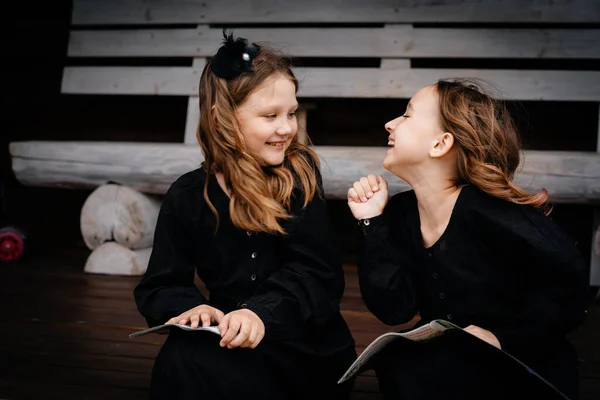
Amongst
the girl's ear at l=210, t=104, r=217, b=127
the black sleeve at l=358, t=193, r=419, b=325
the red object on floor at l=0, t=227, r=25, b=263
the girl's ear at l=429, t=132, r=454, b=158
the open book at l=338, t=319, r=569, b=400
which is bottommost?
the red object on floor at l=0, t=227, r=25, b=263

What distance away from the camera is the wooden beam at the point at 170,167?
3.19 m

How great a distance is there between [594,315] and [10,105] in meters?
3.86

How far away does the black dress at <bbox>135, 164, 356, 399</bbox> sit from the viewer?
5.58ft

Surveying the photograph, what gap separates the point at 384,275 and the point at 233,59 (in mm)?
659

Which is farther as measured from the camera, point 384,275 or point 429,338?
point 384,275

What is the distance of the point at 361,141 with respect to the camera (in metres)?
A: 4.32

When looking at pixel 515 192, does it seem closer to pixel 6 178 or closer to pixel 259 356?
pixel 259 356

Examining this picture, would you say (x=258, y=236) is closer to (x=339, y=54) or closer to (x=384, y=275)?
(x=384, y=275)

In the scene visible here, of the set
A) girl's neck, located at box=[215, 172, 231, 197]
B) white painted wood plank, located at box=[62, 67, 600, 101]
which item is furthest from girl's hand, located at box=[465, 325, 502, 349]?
white painted wood plank, located at box=[62, 67, 600, 101]

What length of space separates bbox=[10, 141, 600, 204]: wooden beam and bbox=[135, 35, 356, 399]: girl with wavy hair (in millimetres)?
1394

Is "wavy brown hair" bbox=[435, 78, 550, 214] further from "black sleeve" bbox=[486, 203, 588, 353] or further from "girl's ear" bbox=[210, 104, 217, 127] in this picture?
"girl's ear" bbox=[210, 104, 217, 127]

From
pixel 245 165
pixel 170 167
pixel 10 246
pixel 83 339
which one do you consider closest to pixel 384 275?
pixel 245 165

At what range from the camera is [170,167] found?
3.47m

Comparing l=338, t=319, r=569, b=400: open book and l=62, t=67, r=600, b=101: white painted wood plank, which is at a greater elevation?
l=62, t=67, r=600, b=101: white painted wood plank
